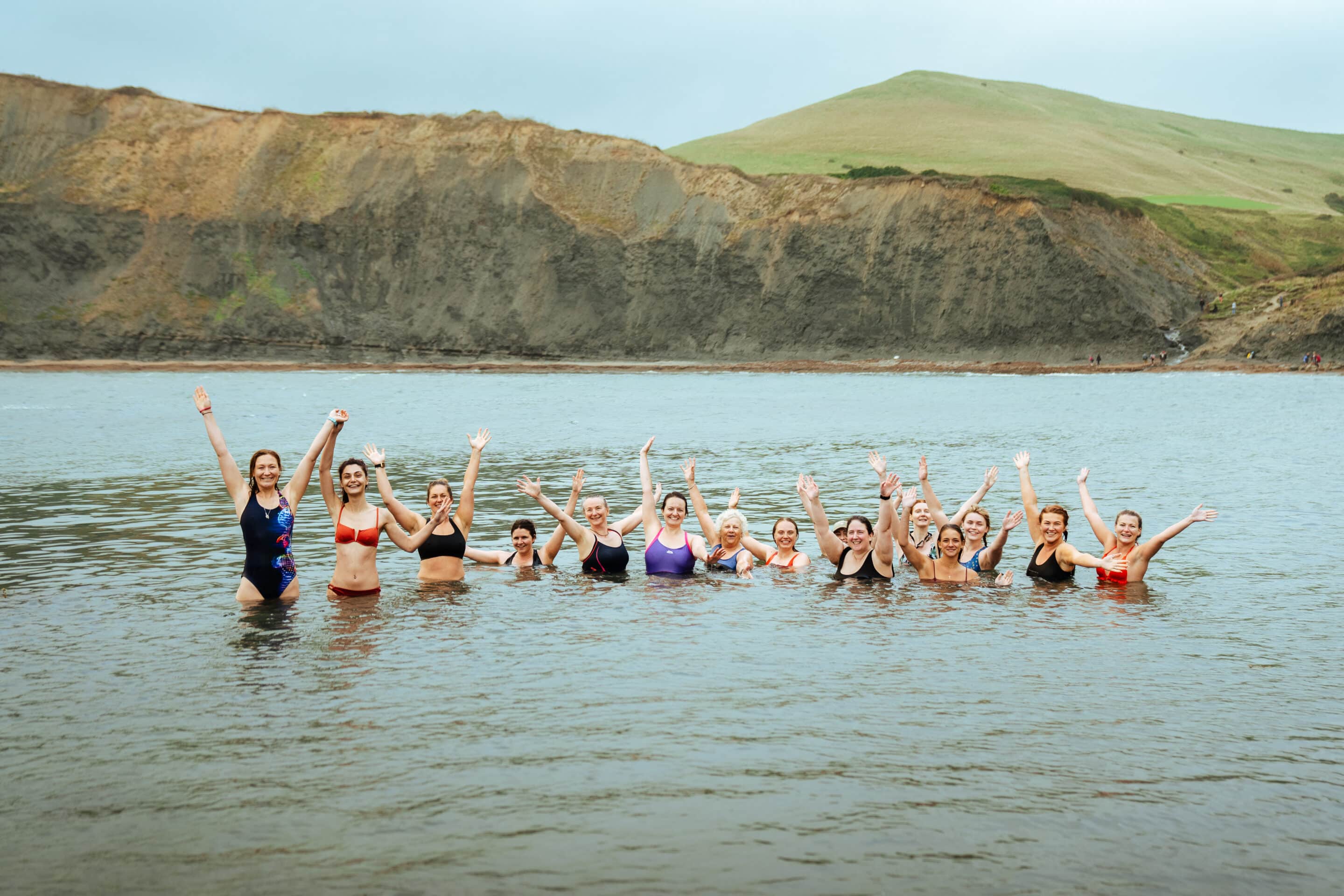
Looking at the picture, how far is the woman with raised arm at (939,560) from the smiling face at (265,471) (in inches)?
284

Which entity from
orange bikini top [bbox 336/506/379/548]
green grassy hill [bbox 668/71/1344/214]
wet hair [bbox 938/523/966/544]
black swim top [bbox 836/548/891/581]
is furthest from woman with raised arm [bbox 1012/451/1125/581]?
green grassy hill [bbox 668/71/1344/214]

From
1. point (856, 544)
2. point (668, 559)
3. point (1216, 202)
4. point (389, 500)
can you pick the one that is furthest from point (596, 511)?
point (1216, 202)

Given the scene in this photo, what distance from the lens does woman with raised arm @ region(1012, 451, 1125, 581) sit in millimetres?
14828

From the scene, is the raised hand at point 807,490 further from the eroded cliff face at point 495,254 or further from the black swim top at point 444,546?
the eroded cliff face at point 495,254

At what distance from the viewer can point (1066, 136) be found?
6806 inches

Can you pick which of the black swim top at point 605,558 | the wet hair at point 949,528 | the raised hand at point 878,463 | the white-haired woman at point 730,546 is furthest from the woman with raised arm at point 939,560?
the black swim top at point 605,558

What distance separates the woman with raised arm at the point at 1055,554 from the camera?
14828 mm

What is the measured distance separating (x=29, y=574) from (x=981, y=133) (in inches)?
6587

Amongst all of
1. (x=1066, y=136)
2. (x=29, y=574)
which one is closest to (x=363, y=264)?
(x=29, y=574)

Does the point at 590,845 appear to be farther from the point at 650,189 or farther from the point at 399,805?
the point at 650,189

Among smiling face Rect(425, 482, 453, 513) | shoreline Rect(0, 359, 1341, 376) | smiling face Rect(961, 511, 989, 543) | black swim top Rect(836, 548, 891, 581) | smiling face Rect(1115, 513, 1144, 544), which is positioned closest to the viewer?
smiling face Rect(425, 482, 453, 513)

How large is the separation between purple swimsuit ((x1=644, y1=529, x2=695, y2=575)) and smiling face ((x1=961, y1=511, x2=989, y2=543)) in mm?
3426

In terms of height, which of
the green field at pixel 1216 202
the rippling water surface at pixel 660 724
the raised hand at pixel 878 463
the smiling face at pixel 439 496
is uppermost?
the green field at pixel 1216 202

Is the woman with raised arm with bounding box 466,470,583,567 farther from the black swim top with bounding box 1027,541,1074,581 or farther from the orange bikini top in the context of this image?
the black swim top with bounding box 1027,541,1074,581
